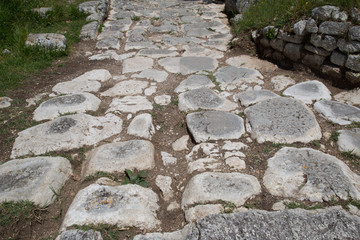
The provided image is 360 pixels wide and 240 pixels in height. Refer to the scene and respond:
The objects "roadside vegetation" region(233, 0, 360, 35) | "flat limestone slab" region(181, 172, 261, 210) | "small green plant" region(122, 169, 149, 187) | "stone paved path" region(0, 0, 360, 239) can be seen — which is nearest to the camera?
"stone paved path" region(0, 0, 360, 239)

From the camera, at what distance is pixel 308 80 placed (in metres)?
2.99

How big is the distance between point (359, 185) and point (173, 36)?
3967 millimetres

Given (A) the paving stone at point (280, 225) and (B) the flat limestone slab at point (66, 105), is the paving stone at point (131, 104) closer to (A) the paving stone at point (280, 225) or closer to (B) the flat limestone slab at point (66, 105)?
(B) the flat limestone slab at point (66, 105)

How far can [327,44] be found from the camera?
2.81 metres

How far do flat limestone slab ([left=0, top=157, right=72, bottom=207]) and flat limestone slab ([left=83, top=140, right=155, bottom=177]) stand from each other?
0.60ft

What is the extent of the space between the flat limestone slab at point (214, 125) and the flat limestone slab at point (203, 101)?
0.53 feet

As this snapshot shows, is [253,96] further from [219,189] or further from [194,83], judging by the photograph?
[219,189]

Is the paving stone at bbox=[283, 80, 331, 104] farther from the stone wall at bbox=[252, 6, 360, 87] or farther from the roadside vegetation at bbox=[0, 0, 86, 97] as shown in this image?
the roadside vegetation at bbox=[0, 0, 86, 97]

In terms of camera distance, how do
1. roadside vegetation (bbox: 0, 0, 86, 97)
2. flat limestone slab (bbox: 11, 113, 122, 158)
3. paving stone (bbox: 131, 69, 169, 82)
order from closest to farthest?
1. flat limestone slab (bbox: 11, 113, 122, 158)
2. paving stone (bbox: 131, 69, 169, 82)
3. roadside vegetation (bbox: 0, 0, 86, 97)

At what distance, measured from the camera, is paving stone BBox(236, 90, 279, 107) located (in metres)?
2.64

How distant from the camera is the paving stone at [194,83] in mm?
2984

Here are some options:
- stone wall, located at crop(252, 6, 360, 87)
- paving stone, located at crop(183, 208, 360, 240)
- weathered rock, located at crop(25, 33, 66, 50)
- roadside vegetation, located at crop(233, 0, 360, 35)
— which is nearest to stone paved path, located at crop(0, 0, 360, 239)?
paving stone, located at crop(183, 208, 360, 240)

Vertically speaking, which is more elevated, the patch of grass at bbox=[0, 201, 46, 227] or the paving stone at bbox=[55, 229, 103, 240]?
the paving stone at bbox=[55, 229, 103, 240]

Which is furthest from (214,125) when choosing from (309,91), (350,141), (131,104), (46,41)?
(46,41)
